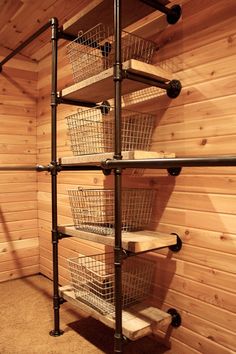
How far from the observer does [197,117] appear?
5.31ft

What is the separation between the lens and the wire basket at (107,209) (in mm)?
1850

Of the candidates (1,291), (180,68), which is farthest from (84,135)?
(1,291)

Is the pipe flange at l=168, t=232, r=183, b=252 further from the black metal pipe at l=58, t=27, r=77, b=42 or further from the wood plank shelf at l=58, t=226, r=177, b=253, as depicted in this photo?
the black metal pipe at l=58, t=27, r=77, b=42

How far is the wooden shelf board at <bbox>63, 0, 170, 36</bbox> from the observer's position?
167 centimetres

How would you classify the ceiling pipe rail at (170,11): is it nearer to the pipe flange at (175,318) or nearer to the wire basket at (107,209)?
the wire basket at (107,209)

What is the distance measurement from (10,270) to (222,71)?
2551mm

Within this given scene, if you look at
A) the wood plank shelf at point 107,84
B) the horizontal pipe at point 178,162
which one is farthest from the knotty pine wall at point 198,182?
the horizontal pipe at point 178,162

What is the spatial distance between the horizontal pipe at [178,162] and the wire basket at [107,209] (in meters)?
0.48

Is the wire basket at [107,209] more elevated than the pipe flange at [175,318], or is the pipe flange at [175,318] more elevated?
the wire basket at [107,209]

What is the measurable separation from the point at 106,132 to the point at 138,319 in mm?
1172

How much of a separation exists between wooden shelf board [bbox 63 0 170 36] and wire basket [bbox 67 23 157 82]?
0.14 ft

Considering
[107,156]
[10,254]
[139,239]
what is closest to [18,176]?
[10,254]

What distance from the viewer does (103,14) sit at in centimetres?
178

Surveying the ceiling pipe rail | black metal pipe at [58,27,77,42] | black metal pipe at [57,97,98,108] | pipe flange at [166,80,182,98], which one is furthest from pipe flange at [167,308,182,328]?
black metal pipe at [58,27,77,42]
